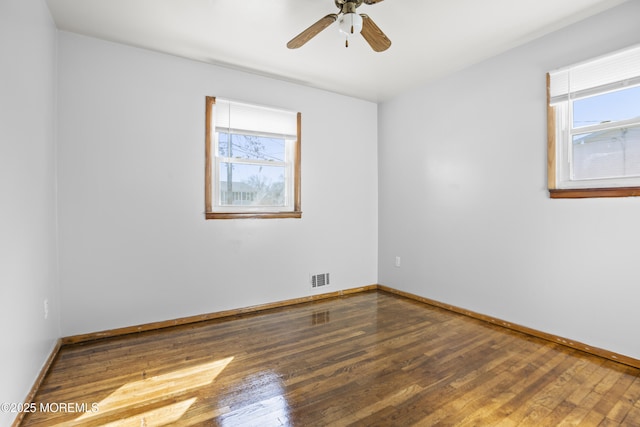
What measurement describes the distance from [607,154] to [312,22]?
2498mm

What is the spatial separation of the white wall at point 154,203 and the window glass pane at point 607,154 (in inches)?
99.8

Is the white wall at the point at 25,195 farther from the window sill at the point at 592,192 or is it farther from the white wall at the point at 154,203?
the window sill at the point at 592,192

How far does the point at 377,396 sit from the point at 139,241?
7.84 feet

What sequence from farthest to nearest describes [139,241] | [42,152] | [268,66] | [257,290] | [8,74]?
[257,290] < [268,66] < [139,241] < [42,152] < [8,74]

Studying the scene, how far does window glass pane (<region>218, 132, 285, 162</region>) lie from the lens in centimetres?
339

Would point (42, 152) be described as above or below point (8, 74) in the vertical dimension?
below

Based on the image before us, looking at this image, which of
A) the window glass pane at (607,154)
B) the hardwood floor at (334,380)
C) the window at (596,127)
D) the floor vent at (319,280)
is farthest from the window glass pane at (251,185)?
the window glass pane at (607,154)

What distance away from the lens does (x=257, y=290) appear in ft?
11.7

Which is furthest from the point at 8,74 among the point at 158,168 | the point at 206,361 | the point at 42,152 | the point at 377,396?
the point at 377,396

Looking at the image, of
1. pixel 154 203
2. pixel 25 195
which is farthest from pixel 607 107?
pixel 25 195

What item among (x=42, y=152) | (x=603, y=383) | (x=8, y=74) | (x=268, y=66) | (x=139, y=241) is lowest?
(x=603, y=383)

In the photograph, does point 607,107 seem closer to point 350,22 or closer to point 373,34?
point 373,34

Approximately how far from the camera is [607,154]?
8.08 ft

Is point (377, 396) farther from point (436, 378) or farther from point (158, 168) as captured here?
point (158, 168)
